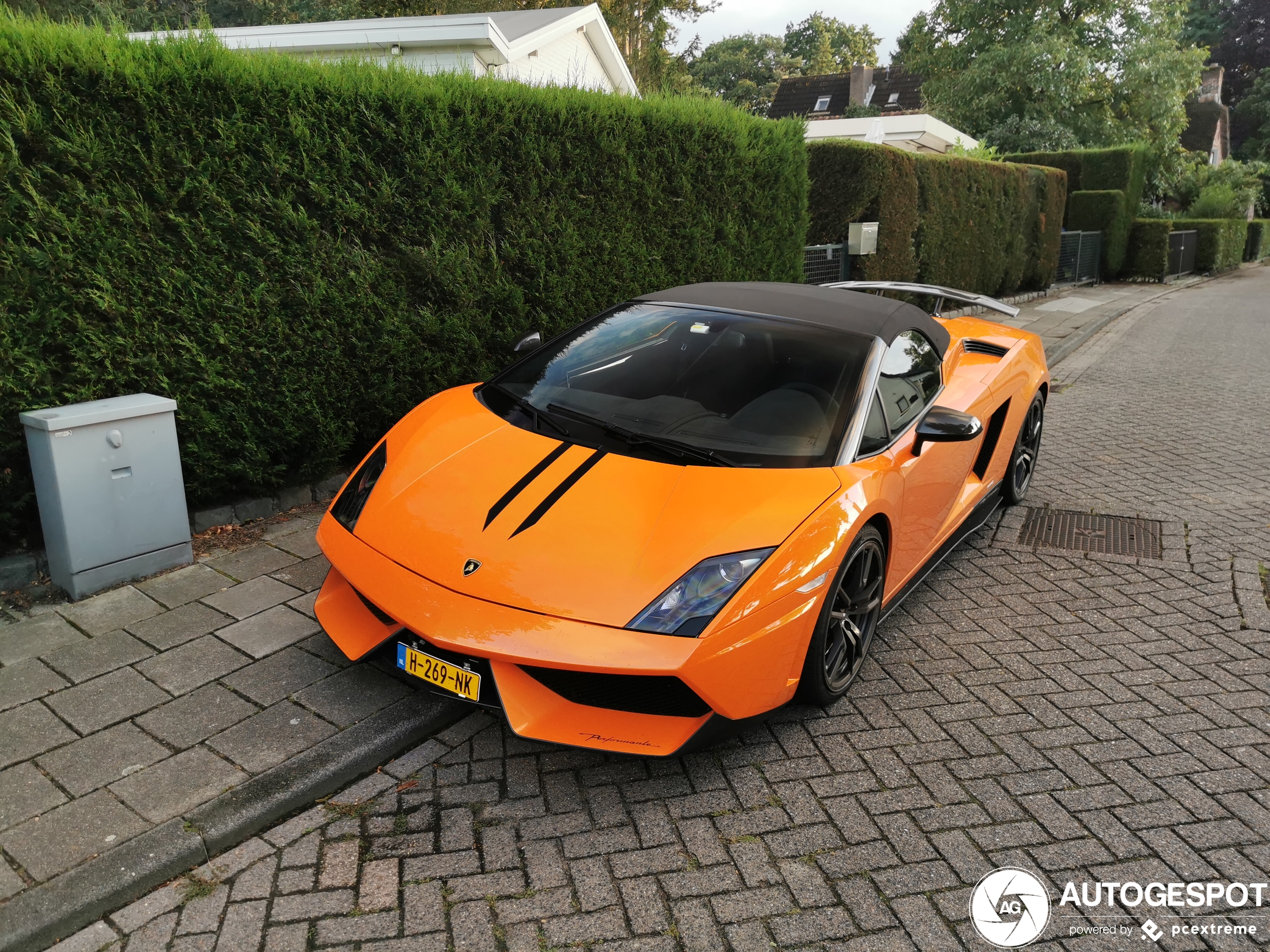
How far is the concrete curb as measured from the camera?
2355 millimetres

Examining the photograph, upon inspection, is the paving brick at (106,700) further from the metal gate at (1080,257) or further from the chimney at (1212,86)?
the chimney at (1212,86)

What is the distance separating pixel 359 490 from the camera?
11.9ft

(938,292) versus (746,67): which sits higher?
(746,67)

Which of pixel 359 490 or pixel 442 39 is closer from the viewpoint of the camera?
pixel 359 490

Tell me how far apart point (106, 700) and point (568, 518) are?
182 cm

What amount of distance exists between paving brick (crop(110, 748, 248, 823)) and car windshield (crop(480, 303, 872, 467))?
5.44 ft

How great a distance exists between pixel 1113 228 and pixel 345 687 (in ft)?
83.1

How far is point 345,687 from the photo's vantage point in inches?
135

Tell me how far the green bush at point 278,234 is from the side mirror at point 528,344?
4.29 feet

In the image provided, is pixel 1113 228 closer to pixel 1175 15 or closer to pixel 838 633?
pixel 1175 15

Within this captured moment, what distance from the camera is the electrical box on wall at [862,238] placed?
11.5m

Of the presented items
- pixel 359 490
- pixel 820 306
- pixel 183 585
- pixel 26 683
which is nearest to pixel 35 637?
pixel 26 683

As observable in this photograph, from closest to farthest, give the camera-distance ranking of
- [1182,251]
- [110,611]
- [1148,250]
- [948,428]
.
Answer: [948,428] → [110,611] → [1148,250] → [1182,251]

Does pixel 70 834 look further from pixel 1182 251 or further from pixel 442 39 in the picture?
pixel 1182 251
